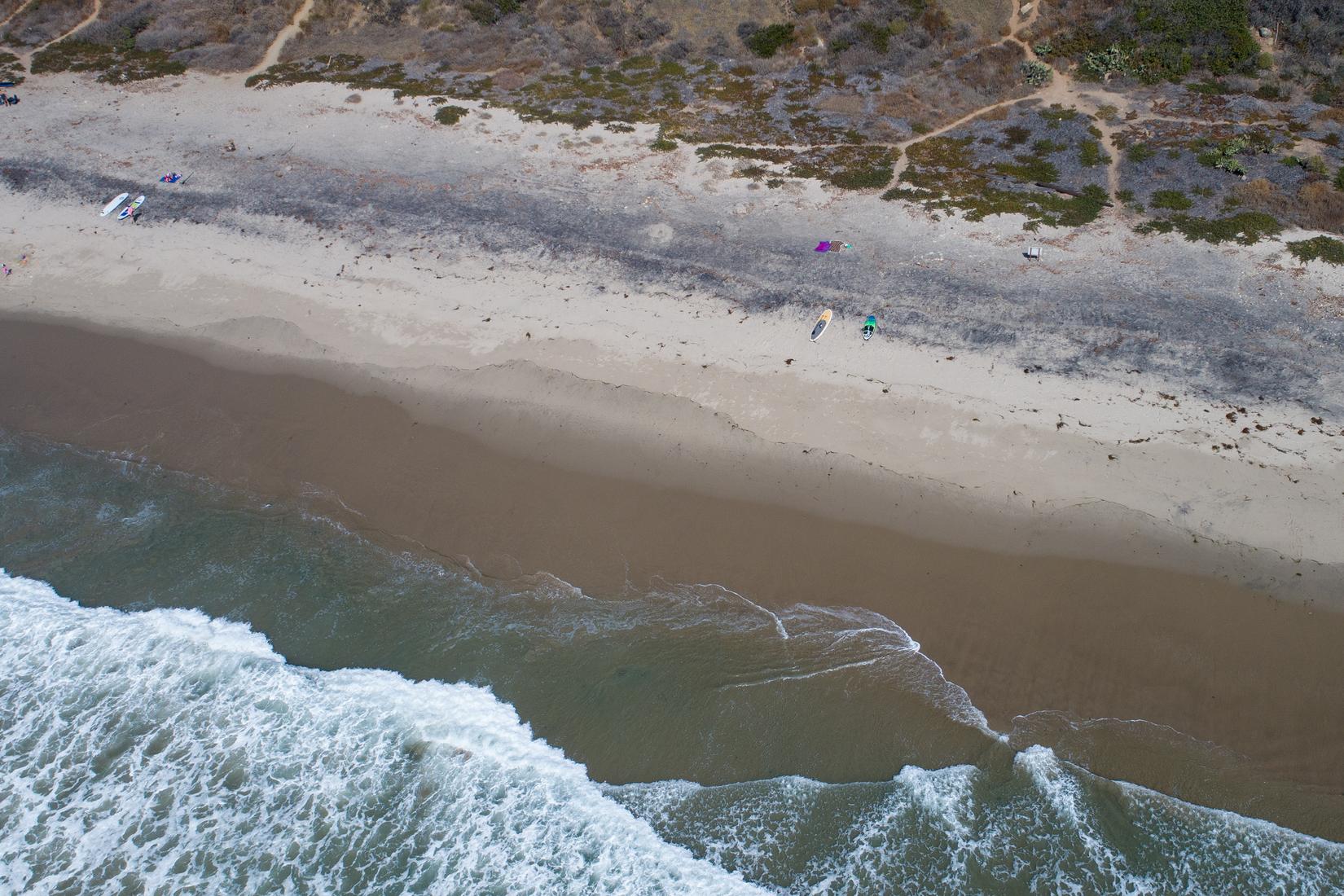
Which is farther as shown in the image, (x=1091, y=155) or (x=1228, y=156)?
(x=1091, y=155)

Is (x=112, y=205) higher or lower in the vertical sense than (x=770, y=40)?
lower

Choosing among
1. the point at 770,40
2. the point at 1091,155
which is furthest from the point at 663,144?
the point at 1091,155

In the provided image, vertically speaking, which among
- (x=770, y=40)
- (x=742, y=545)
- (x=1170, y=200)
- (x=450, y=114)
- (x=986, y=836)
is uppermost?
(x=770, y=40)

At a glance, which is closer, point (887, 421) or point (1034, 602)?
point (1034, 602)

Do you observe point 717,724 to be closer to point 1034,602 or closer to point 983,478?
point 1034,602

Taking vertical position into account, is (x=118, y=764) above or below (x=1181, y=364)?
below

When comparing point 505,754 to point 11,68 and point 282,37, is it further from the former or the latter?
point 11,68

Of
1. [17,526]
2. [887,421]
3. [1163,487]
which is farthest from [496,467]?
[1163,487]
